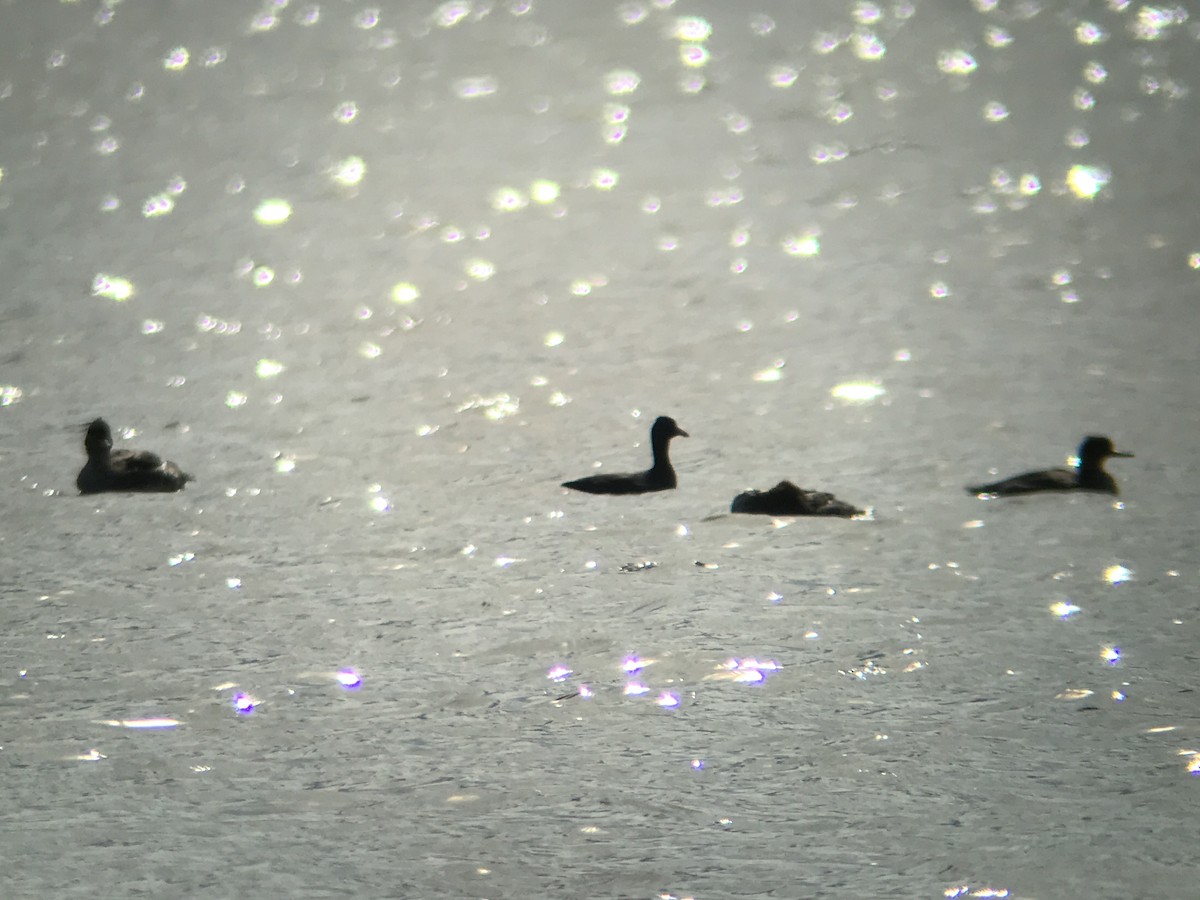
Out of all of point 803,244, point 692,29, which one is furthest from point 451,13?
point 803,244

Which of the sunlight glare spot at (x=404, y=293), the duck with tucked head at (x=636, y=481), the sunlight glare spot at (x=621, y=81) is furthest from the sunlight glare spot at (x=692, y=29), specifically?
the duck with tucked head at (x=636, y=481)

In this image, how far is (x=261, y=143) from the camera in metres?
16.7

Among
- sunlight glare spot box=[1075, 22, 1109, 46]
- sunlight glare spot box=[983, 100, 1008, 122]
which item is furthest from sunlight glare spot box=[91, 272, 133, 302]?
sunlight glare spot box=[1075, 22, 1109, 46]

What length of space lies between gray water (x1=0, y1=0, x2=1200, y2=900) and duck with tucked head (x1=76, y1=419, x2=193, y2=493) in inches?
3.2

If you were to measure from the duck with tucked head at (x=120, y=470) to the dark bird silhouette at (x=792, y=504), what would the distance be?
7.62 feet

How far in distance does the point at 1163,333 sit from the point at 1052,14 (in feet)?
42.6

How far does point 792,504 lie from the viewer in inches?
281

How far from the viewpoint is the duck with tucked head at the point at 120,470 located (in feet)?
24.9

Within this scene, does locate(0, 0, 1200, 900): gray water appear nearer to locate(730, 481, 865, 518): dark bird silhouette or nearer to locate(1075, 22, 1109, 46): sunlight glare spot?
locate(730, 481, 865, 518): dark bird silhouette

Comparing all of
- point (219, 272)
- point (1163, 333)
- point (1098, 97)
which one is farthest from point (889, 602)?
point (1098, 97)

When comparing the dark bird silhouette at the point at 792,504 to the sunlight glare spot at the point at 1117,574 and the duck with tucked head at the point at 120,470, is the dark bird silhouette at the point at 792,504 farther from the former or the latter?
the duck with tucked head at the point at 120,470

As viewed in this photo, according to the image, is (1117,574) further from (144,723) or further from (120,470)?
(120,470)

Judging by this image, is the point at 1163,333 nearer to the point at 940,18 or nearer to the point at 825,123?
the point at 825,123

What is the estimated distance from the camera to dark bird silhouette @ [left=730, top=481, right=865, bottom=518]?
7145mm
